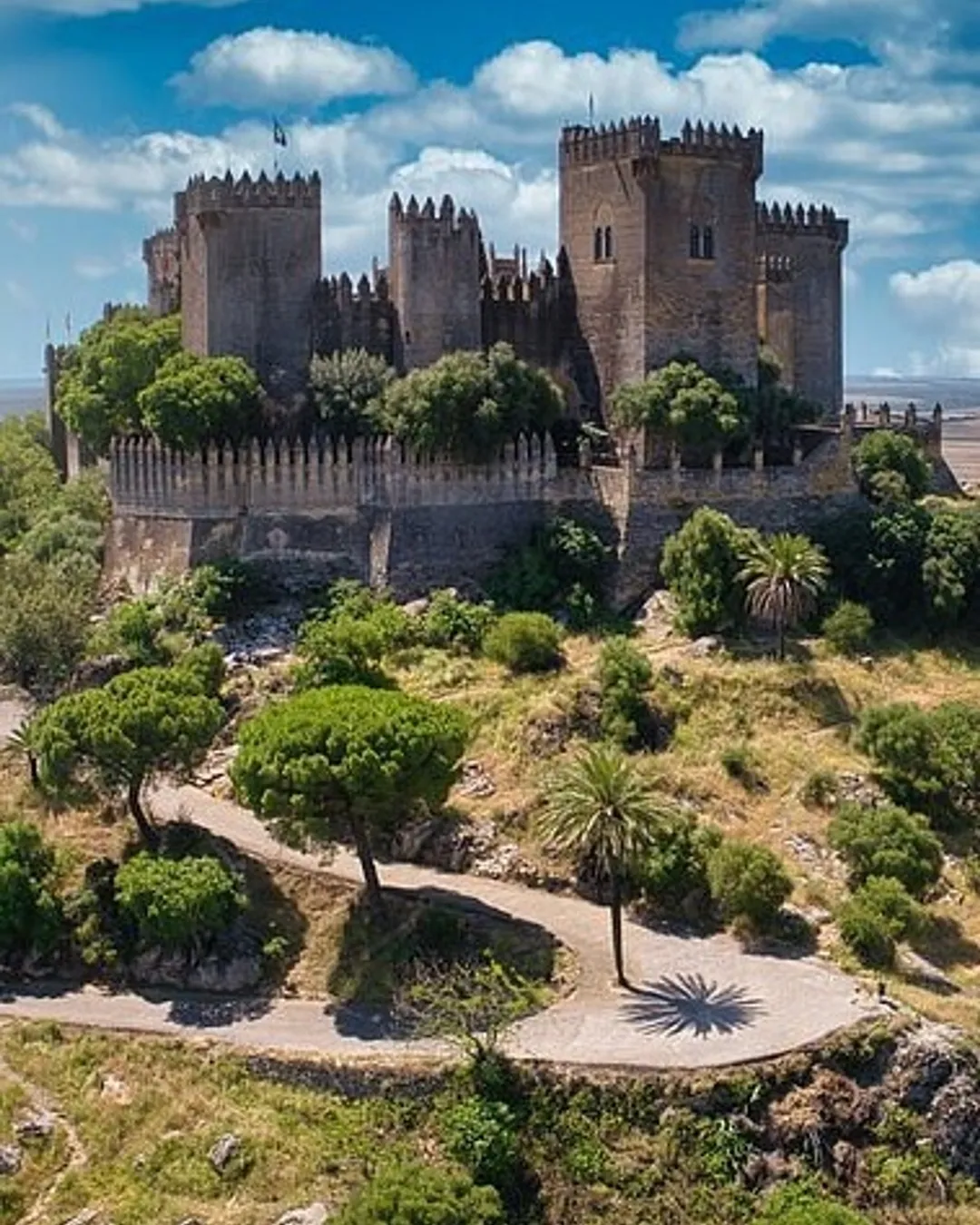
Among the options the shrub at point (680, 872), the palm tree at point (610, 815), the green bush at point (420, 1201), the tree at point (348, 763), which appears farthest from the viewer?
the shrub at point (680, 872)

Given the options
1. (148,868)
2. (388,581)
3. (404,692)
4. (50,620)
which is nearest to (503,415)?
(388,581)

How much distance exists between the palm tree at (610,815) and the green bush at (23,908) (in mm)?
12640

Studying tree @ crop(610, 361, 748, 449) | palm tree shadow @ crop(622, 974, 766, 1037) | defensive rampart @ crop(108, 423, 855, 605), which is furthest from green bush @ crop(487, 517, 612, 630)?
palm tree shadow @ crop(622, 974, 766, 1037)

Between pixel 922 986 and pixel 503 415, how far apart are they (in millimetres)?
23319

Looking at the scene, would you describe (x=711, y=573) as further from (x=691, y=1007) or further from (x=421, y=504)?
(x=691, y=1007)

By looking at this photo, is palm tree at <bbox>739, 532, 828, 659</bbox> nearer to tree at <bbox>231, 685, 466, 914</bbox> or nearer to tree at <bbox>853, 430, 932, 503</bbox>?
tree at <bbox>853, 430, 932, 503</bbox>

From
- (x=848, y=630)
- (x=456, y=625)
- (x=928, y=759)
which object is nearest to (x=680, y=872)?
(x=928, y=759)

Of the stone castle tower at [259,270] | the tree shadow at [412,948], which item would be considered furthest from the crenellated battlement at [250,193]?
the tree shadow at [412,948]

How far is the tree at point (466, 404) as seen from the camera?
56.3 meters

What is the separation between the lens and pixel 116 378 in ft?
206

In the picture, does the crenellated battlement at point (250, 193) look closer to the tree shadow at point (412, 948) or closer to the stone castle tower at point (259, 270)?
the stone castle tower at point (259, 270)

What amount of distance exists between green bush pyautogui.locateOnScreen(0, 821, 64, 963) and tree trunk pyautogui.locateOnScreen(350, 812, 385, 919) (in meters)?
7.65

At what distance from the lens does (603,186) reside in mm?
60344

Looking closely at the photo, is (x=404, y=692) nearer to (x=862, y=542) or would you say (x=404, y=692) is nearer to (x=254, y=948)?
(x=254, y=948)
